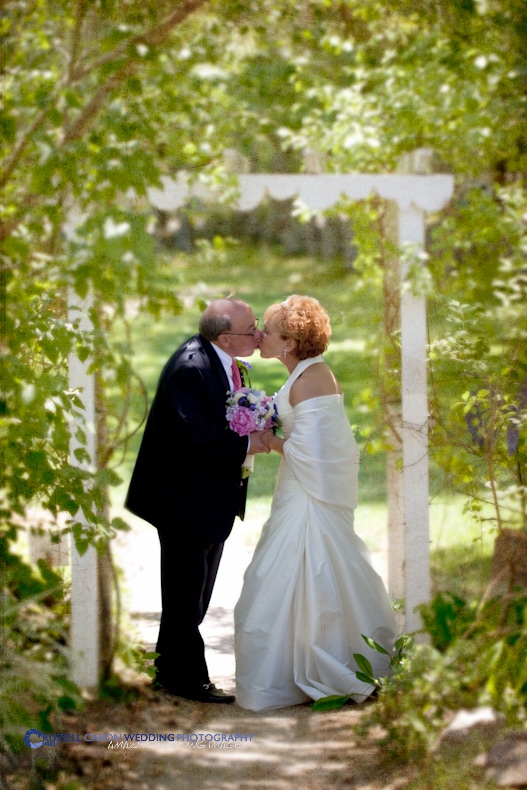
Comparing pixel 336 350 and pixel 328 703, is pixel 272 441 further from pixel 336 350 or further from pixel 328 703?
pixel 328 703

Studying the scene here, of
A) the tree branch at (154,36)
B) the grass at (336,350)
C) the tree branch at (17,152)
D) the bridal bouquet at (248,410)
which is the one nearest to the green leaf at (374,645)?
the grass at (336,350)

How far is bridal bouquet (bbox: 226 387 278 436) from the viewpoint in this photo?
3945 millimetres

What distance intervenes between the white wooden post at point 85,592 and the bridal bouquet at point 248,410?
610 millimetres

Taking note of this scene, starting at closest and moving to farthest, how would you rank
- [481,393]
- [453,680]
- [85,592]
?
1. [453,680]
2. [85,592]
3. [481,393]

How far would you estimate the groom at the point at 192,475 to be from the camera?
396 cm

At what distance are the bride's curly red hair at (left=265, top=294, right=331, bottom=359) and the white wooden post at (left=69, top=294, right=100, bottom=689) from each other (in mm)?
849

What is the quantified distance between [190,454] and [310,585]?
2.59ft

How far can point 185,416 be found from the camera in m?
3.92

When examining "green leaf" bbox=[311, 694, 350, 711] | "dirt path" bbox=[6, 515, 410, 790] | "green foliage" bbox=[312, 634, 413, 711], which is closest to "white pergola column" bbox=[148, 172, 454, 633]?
"green foliage" bbox=[312, 634, 413, 711]

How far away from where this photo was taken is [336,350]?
415 centimetres

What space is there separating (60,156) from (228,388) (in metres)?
1.26

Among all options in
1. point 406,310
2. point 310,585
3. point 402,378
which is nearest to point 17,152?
point 406,310

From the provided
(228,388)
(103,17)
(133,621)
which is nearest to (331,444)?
(228,388)

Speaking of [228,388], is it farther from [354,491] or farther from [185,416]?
[354,491]
